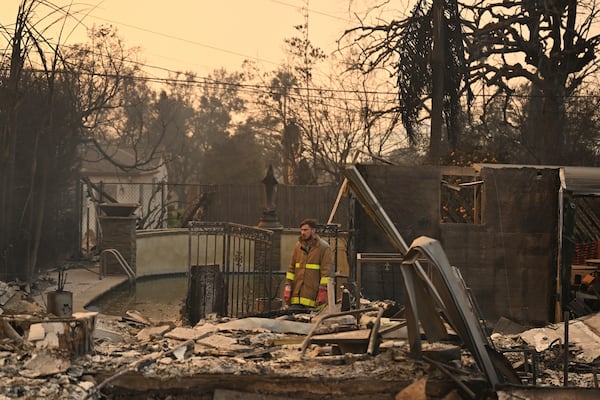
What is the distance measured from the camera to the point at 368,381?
20.7ft

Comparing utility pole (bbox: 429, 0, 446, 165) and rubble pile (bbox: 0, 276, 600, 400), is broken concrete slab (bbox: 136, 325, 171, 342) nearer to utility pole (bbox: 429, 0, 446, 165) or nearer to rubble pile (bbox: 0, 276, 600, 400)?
rubble pile (bbox: 0, 276, 600, 400)

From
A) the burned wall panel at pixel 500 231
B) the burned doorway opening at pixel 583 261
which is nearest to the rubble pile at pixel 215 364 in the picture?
the burned doorway opening at pixel 583 261

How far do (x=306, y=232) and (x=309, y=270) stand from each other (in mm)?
509

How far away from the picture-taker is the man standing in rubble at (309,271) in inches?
406

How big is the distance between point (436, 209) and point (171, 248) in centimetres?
1234

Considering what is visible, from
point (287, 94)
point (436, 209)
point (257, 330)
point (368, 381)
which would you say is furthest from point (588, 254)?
point (287, 94)

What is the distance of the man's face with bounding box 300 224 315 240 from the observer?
10.3 metres

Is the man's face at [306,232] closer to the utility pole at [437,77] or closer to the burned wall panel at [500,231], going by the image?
the burned wall panel at [500,231]

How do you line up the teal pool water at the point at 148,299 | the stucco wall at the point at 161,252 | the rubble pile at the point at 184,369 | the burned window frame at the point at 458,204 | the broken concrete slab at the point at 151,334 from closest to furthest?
the rubble pile at the point at 184,369
the broken concrete slab at the point at 151,334
the teal pool water at the point at 148,299
the burned window frame at the point at 458,204
the stucco wall at the point at 161,252

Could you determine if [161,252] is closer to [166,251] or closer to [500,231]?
[166,251]

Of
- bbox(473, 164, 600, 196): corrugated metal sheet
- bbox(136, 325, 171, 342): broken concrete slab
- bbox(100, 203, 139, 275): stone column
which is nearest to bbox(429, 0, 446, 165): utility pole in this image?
bbox(473, 164, 600, 196): corrugated metal sheet

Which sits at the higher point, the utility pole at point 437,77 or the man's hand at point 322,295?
the utility pole at point 437,77

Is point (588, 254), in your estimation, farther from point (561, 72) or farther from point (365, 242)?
point (561, 72)

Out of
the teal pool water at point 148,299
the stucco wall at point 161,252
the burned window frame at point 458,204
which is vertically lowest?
the teal pool water at point 148,299
